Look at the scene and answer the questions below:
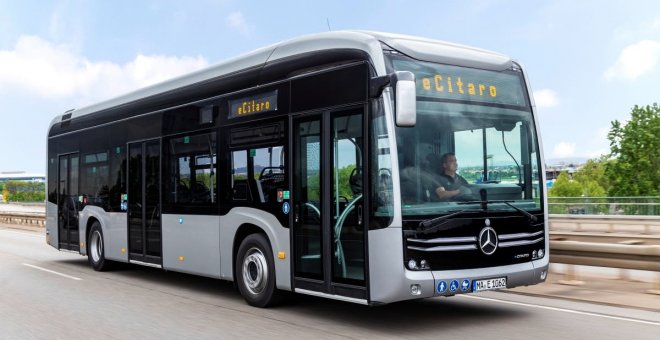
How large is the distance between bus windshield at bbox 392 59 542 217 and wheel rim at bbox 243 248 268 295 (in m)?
2.54

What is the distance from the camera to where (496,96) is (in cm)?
796

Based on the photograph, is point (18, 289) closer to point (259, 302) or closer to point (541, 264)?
point (259, 302)

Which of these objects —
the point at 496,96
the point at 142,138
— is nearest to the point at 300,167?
the point at 496,96

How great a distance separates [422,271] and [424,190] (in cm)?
80

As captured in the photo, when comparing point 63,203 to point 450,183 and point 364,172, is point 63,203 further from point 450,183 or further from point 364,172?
point 450,183

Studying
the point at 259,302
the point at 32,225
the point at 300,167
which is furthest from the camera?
the point at 32,225

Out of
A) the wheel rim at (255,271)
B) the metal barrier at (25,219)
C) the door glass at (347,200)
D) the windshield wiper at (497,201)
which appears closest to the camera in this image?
the door glass at (347,200)

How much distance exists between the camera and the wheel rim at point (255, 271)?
29.3 ft

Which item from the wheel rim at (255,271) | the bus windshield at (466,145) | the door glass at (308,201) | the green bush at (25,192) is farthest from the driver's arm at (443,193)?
the green bush at (25,192)

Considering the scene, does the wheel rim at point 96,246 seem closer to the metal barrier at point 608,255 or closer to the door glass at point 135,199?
the door glass at point 135,199

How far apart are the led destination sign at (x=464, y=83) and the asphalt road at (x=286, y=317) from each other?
2.40m

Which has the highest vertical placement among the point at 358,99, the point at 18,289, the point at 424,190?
the point at 358,99

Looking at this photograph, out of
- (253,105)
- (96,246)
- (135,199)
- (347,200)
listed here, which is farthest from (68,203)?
(347,200)

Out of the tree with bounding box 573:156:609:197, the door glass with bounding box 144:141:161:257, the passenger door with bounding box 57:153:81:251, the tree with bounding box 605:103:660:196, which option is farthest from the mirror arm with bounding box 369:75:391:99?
the tree with bounding box 573:156:609:197
